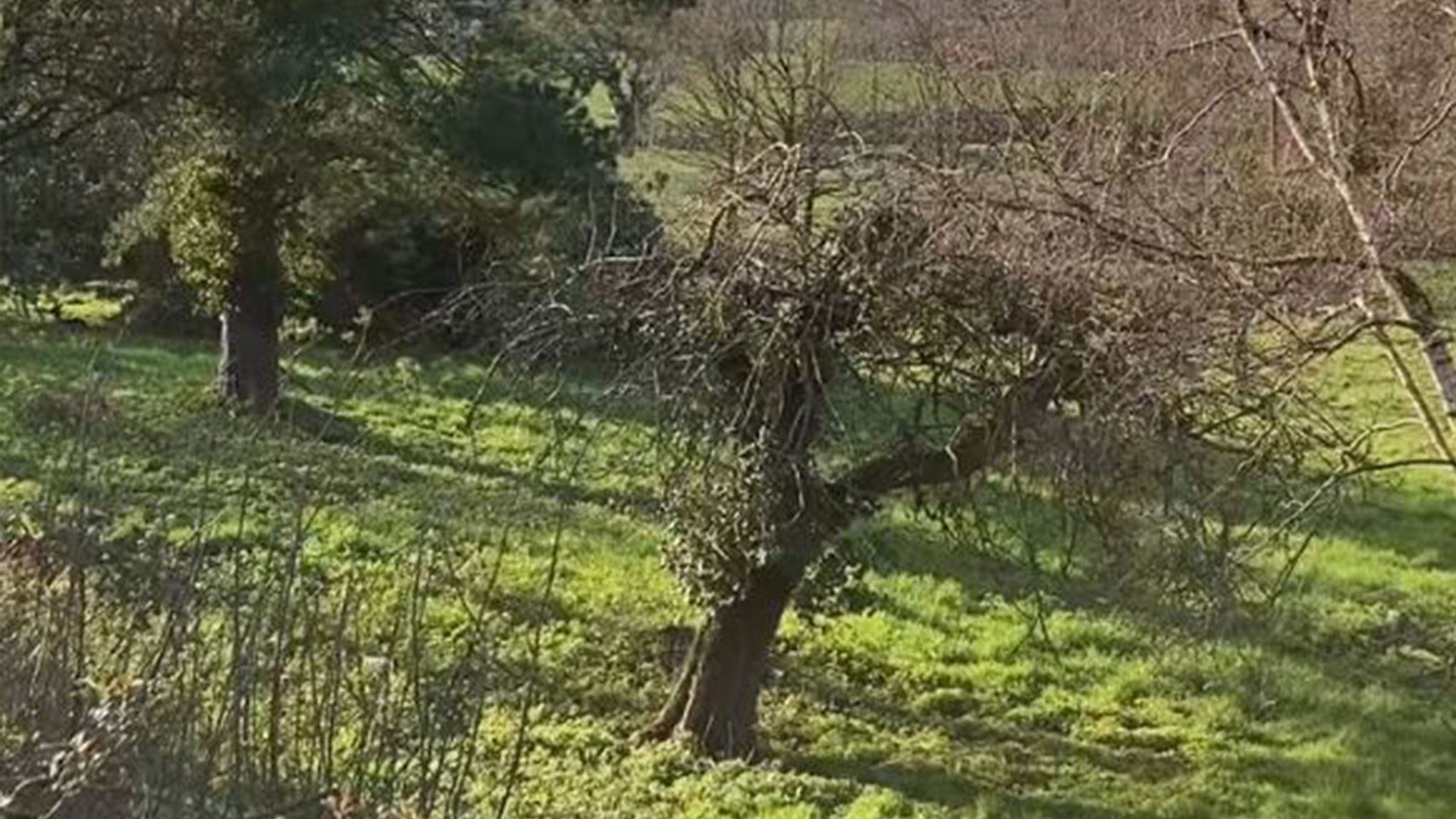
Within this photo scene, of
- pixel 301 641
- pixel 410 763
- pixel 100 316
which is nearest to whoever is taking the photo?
pixel 410 763

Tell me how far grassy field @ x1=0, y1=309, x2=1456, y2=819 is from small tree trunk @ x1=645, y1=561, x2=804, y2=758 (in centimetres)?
18

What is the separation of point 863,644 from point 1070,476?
8.24 ft

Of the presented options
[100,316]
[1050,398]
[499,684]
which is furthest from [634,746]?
[100,316]

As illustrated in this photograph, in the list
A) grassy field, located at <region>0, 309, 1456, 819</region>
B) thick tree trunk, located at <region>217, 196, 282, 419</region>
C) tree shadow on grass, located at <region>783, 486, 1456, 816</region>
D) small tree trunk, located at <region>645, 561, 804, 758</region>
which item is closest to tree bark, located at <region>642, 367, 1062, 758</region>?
small tree trunk, located at <region>645, 561, 804, 758</region>

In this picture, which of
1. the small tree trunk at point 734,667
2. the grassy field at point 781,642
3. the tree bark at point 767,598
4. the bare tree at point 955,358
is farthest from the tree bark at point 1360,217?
the small tree trunk at point 734,667

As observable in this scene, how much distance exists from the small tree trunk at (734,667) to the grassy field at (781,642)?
0.18 meters

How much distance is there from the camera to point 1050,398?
6.50 metres

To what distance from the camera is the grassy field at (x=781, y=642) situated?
6262 mm

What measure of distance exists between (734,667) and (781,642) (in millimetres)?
1381

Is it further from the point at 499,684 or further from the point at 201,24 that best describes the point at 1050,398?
the point at 201,24

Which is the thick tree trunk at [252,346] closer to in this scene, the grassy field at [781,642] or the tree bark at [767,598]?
the grassy field at [781,642]

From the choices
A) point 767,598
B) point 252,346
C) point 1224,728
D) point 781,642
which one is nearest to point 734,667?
point 767,598

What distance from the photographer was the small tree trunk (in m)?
7.36

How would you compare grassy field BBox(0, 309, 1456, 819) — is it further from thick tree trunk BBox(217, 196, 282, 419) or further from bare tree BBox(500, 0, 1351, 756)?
thick tree trunk BBox(217, 196, 282, 419)
